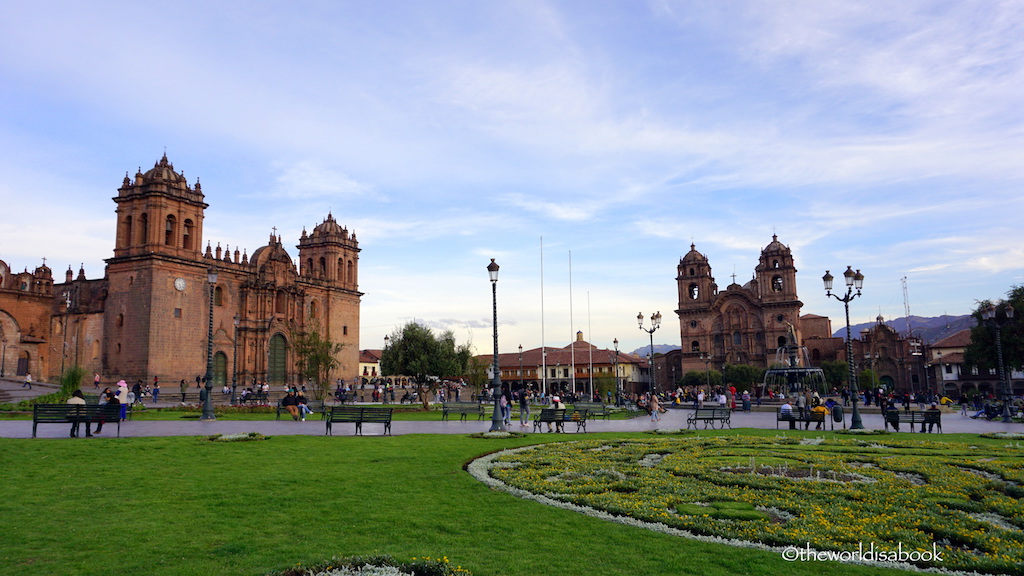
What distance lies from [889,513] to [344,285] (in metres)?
64.6

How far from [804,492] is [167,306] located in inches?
1930

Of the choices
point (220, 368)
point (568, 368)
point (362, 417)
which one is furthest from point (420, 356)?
point (568, 368)

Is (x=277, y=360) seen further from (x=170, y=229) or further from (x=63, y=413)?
(x=63, y=413)

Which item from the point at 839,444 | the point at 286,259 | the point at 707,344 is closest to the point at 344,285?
the point at 286,259

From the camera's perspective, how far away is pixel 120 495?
9.35 m

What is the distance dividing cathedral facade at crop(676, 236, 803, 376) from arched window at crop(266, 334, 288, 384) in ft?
176

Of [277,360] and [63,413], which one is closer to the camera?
[63,413]

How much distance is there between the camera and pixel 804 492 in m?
10.0

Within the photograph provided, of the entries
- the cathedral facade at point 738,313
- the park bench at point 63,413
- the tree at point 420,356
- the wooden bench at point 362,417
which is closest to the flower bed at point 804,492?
the wooden bench at point 362,417

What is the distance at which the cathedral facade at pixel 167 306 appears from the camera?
4825cm

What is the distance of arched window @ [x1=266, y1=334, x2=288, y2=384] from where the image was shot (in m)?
58.2

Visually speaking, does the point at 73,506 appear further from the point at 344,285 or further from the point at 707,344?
the point at 707,344

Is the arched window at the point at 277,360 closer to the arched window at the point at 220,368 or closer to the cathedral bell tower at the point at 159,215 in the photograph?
the arched window at the point at 220,368

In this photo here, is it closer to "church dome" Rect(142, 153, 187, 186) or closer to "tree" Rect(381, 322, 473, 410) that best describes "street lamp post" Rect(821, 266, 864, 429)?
"tree" Rect(381, 322, 473, 410)
